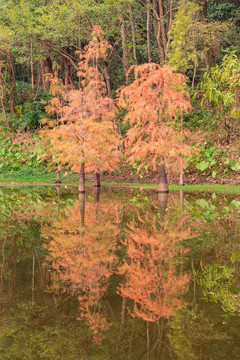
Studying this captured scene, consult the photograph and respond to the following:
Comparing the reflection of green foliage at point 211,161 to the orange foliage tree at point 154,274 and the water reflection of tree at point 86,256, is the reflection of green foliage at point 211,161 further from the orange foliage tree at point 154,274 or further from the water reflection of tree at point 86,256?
the orange foliage tree at point 154,274

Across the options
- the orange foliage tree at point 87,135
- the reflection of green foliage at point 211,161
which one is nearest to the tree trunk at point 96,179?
the orange foliage tree at point 87,135

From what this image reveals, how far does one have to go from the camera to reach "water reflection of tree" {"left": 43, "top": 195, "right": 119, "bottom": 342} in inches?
205

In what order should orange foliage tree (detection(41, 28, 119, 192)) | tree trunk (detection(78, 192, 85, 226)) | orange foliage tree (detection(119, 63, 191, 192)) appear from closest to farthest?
tree trunk (detection(78, 192, 85, 226))
orange foliage tree (detection(119, 63, 191, 192))
orange foliage tree (detection(41, 28, 119, 192))

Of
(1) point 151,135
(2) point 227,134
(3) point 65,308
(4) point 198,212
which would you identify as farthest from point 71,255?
(2) point 227,134

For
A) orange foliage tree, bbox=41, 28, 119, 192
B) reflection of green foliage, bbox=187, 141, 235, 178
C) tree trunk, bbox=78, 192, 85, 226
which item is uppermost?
orange foliage tree, bbox=41, 28, 119, 192

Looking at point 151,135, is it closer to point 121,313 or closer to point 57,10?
point 57,10

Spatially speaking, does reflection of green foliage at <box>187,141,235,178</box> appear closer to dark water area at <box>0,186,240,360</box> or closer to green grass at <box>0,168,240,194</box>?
green grass at <box>0,168,240,194</box>

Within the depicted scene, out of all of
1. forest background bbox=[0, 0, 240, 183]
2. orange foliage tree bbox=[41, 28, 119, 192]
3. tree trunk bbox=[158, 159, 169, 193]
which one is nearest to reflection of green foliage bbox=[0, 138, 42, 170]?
forest background bbox=[0, 0, 240, 183]

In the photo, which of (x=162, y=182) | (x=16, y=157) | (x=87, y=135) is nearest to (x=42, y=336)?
(x=162, y=182)

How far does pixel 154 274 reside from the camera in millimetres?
6457

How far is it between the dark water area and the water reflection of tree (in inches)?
0.7

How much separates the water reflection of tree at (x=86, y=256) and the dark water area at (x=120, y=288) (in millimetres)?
17

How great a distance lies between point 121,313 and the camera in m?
4.99

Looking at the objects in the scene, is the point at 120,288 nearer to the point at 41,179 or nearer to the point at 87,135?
the point at 87,135
